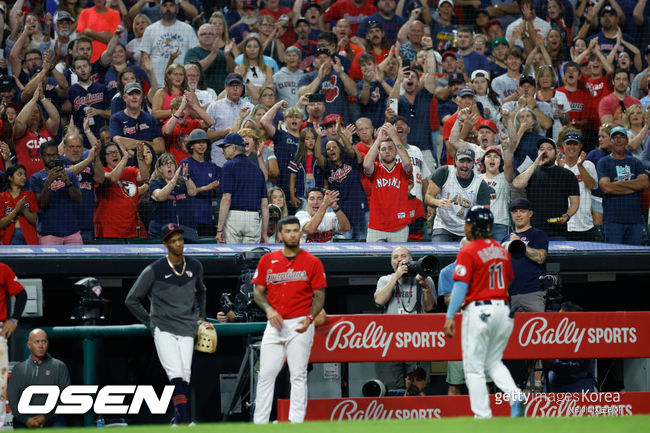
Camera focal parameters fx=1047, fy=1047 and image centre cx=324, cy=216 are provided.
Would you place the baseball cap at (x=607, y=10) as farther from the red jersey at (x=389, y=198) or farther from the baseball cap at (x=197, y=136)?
the baseball cap at (x=197, y=136)

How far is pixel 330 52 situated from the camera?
563 inches

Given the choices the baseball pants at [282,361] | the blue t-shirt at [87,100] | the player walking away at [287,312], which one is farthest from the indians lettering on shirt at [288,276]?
the blue t-shirt at [87,100]

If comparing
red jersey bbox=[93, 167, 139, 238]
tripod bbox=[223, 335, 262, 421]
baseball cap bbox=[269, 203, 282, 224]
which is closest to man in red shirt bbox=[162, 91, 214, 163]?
red jersey bbox=[93, 167, 139, 238]

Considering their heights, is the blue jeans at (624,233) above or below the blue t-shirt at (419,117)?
below

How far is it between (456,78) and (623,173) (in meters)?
2.92

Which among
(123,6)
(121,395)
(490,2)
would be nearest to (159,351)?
(121,395)

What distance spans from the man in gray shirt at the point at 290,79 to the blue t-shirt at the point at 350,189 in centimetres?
236

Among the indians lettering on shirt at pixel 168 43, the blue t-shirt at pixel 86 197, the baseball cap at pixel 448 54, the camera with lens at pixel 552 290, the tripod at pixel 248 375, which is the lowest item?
the tripod at pixel 248 375

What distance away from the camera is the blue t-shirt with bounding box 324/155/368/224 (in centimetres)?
1217

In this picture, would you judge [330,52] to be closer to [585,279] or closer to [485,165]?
[485,165]

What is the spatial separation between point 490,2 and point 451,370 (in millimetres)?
9216

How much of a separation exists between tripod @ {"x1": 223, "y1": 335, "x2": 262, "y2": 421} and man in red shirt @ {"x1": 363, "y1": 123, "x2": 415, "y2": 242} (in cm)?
285

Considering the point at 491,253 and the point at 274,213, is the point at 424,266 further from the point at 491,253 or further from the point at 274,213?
the point at 274,213

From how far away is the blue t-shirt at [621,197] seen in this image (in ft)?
40.9
